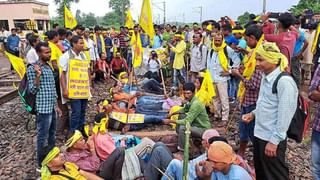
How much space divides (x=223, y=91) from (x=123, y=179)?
2.96m

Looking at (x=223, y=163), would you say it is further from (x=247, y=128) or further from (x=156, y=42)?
(x=156, y=42)

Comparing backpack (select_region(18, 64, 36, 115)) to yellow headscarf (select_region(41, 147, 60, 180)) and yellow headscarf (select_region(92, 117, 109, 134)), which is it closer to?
yellow headscarf (select_region(92, 117, 109, 134))

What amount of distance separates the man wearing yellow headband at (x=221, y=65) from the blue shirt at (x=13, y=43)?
32.0ft

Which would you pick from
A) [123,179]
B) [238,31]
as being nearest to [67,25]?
[238,31]

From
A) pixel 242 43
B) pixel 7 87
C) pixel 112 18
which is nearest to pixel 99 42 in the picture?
pixel 7 87

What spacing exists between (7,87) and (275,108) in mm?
10513

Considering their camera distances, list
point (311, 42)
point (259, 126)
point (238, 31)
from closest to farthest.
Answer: point (259, 126) → point (238, 31) → point (311, 42)

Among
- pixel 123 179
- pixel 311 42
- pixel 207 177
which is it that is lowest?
pixel 123 179

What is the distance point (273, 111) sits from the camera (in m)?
3.00

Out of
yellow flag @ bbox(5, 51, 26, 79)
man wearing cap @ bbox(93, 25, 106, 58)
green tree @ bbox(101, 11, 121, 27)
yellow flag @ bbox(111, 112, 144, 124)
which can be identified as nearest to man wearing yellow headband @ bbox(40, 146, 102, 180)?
yellow flag @ bbox(111, 112, 144, 124)

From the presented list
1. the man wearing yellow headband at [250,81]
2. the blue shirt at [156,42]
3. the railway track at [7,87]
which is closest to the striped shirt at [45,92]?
the man wearing yellow headband at [250,81]

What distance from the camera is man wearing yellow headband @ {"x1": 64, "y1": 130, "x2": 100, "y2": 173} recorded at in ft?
13.4

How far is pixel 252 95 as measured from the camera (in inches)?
169

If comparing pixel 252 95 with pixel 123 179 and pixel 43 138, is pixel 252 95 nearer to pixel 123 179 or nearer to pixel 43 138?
pixel 123 179
